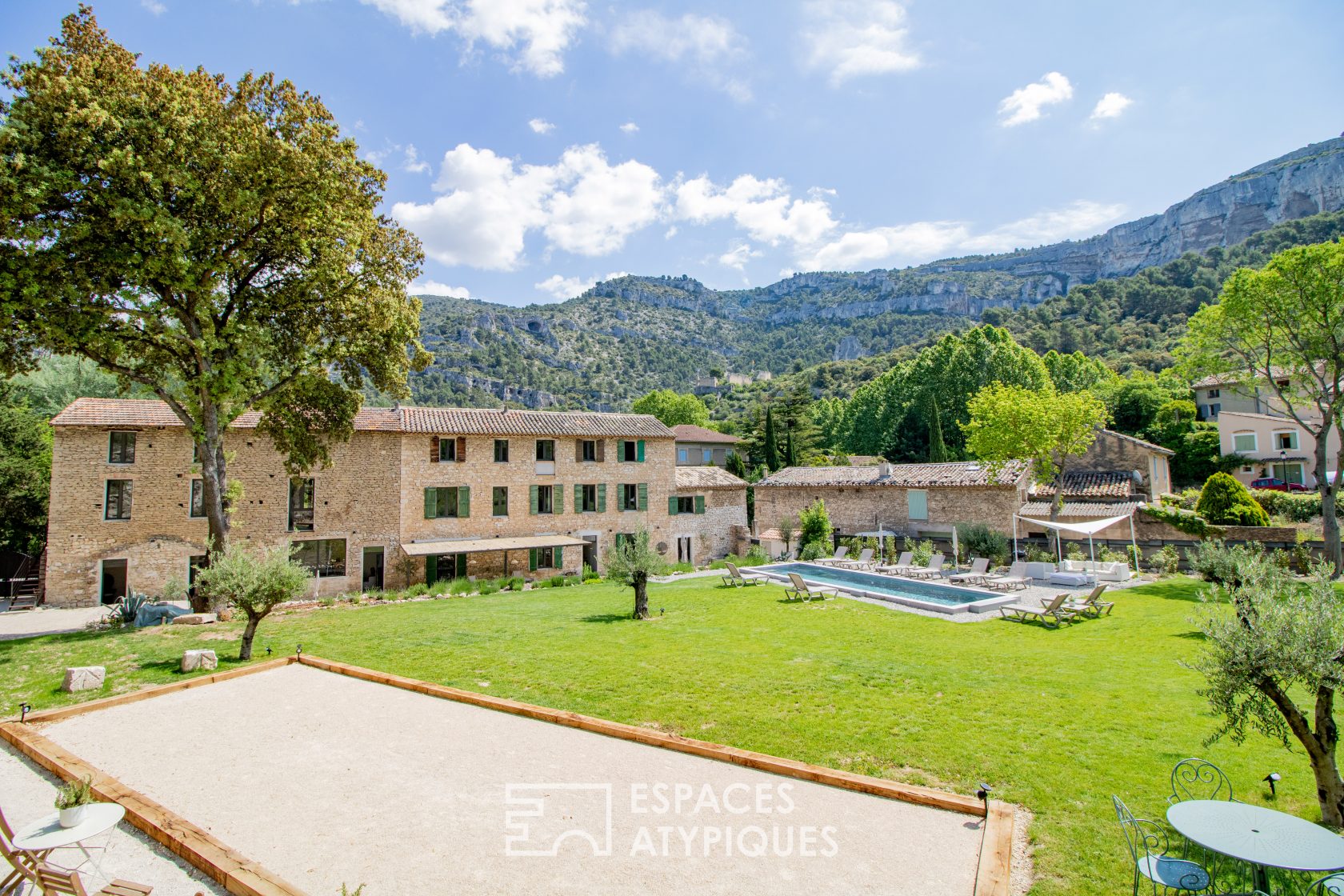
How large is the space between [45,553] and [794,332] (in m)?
160

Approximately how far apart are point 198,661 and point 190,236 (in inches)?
373

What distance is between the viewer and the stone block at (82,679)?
9953 millimetres

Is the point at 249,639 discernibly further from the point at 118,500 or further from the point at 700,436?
the point at 700,436

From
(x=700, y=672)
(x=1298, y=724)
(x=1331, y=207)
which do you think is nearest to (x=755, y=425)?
(x=700, y=672)

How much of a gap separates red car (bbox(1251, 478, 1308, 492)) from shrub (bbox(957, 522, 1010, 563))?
1890cm

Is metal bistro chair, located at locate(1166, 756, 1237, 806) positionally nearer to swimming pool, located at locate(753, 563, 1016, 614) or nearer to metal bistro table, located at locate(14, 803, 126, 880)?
metal bistro table, located at locate(14, 803, 126, 880)

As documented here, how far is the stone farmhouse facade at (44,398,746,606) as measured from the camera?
2098 cm

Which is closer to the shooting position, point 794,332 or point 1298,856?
point 1298,856

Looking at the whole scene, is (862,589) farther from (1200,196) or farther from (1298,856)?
(1200,196)

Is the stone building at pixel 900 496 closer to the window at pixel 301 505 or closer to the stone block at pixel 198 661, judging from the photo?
the window at pixel 301 505

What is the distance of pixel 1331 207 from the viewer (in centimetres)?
12050

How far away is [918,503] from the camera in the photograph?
27.6 m

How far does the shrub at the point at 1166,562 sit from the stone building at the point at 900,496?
15.2 feet

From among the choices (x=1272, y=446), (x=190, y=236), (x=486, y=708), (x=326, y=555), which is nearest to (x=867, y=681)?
(x=486, y=708)
